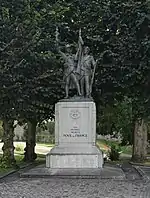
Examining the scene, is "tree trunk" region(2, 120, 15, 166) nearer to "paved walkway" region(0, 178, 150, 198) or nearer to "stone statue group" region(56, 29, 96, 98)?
"stone statue group" region(56, 29, 96, 98)

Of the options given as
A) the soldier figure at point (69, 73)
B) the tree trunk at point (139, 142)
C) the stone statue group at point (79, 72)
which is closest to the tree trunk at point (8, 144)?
the soldier figure at point (69, 73)

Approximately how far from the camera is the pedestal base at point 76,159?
16375 millimetres

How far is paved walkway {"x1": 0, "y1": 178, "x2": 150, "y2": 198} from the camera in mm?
11055

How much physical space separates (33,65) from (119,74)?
4.18 m

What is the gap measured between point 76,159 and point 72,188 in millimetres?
4173

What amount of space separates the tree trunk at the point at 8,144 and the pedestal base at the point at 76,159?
3.03m

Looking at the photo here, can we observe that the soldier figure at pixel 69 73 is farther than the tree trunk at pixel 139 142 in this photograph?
No

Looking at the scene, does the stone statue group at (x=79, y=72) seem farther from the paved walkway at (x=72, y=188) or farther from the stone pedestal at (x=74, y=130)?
the paved walkway at (x=72, y=188)

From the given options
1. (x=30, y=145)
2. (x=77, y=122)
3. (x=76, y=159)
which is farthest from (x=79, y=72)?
(x=30, y=145)

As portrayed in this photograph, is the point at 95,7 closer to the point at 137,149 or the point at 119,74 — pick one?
the point at 119,74

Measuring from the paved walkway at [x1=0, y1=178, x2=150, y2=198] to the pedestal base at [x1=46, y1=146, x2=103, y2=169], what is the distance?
2086 mm

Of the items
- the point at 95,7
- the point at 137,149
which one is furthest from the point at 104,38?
the point at 137,149

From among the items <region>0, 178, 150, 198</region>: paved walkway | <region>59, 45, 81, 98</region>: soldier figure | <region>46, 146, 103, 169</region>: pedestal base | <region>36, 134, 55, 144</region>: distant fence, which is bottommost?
<region>36, 134, 55, 144</region>: distant fence

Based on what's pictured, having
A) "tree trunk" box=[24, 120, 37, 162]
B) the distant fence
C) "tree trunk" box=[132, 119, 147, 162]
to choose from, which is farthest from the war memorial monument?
the distant fence
